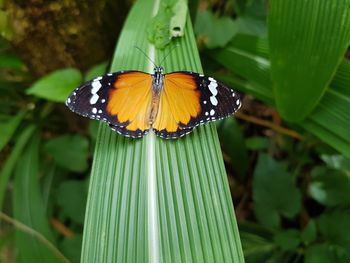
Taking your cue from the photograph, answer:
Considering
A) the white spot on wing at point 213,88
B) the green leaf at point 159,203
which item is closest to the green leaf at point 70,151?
Result: the green leaf at point 159,203

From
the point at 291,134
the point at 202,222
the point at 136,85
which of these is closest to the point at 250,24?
the point at 291,134

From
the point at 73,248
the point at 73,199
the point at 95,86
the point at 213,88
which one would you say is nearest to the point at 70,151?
the point at 73,199

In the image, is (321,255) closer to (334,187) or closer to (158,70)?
(334,187)

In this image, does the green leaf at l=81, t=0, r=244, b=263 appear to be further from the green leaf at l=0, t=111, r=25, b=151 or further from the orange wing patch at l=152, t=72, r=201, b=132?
the green leaf at l=0, t=111, r=25, b=151

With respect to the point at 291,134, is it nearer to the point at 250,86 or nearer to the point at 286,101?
the point at 250,86

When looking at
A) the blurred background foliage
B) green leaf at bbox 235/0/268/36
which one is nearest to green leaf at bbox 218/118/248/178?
the blurred background foliage

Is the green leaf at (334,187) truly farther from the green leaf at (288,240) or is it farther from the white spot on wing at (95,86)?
the white spot on wing at (95,86)
